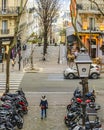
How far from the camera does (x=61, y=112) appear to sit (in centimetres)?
3066

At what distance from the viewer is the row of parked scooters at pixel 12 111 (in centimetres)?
2366

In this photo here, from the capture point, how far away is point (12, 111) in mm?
25766

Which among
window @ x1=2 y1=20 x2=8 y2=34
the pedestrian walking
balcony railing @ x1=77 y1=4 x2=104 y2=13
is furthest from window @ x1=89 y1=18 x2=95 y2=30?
the pedestrian walking

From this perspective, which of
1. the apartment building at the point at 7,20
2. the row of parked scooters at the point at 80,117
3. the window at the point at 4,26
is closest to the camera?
the row of parked scooters at the point at 80,117

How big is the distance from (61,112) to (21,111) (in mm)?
2901

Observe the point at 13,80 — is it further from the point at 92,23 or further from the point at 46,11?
the point at 46,11

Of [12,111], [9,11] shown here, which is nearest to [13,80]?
[12,111]

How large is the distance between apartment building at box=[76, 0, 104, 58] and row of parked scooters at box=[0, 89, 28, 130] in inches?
1349

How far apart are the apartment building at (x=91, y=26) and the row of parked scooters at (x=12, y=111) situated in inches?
1349

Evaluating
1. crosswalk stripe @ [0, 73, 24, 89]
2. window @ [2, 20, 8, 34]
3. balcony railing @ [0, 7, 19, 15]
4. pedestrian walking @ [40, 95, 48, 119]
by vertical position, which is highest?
balcony railing @ [0, 7, 19, 15]

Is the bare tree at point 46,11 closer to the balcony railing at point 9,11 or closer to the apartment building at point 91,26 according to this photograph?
the balcony railing at point 9,11

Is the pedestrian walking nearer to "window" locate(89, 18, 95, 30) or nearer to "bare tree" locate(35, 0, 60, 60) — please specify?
"window" locate(89, 18, 95, 30)

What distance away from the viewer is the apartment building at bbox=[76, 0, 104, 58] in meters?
64.7

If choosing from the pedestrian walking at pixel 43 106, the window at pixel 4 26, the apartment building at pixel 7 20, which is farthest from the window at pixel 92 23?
the pedestrian walking at pixel 43 106
